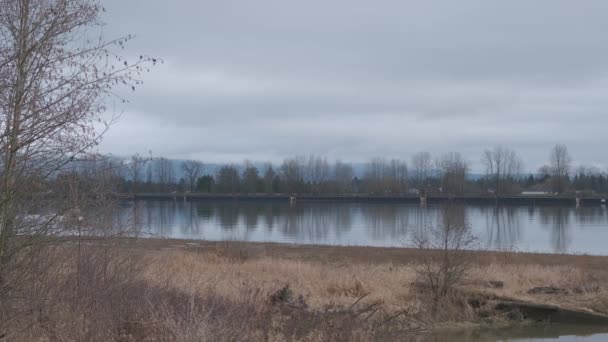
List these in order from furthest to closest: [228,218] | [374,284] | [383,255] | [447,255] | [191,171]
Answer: [191,171] → [228,218] → [383,255] → [374,284] → [447,255]

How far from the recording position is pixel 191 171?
168 meters

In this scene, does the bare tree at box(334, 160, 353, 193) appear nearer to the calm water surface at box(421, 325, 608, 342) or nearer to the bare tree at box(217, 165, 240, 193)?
the bare tree at box(217, 165, 240, 193)

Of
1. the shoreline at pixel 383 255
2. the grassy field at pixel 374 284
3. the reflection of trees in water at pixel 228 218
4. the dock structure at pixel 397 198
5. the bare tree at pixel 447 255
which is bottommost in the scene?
the reflection of trees in water at pixel 228 218

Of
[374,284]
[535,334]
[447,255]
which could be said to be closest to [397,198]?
[374,284]

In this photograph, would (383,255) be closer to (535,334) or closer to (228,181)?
(535,334)

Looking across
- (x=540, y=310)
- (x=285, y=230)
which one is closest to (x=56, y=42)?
(x=540, y=310)

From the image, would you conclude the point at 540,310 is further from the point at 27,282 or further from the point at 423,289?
the point at 27,282

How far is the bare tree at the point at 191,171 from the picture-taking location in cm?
16512

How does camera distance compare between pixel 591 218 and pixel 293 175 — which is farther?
pixel 293 175

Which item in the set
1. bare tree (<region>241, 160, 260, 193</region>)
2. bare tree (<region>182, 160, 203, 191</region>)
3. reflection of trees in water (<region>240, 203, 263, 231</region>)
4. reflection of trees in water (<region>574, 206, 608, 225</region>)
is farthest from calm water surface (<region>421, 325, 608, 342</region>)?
bare tree (<region>182, 160, 203, 191</region>)

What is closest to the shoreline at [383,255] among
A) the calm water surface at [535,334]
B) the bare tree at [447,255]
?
the bare tree at [447,255]

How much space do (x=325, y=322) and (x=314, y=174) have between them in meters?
160

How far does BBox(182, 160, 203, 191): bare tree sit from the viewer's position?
542 feet

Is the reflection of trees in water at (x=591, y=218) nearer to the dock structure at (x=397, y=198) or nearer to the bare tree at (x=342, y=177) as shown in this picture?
the dock structure at (x=397, y=198)
